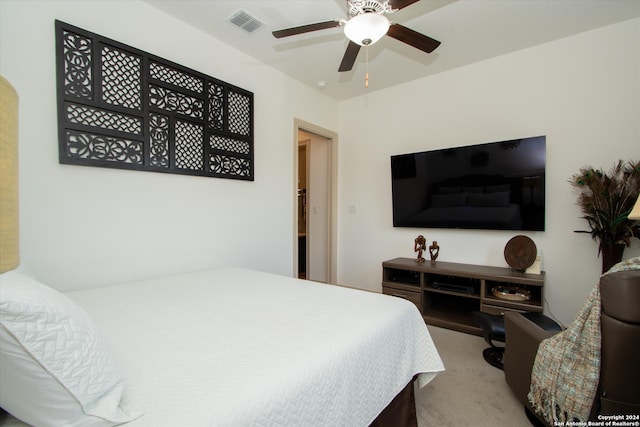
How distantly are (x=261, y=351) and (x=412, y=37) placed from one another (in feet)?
6.30

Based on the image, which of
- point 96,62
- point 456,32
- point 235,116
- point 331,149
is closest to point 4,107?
point 96,62

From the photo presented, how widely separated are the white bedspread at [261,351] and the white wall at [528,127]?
201cm

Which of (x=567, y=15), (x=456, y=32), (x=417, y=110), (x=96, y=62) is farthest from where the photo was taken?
(x=417, y=110)

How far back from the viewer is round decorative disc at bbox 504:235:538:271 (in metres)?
2.62

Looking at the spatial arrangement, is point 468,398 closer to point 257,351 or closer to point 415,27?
point 257,351

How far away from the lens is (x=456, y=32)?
8.30 ft

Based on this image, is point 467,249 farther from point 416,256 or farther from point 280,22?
point 280,22

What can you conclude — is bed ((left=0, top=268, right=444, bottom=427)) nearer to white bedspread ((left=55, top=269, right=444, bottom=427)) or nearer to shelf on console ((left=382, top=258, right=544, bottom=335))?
white bedspread ((left=55, top=269, right=444, bottom=427))

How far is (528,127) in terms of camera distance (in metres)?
2.83

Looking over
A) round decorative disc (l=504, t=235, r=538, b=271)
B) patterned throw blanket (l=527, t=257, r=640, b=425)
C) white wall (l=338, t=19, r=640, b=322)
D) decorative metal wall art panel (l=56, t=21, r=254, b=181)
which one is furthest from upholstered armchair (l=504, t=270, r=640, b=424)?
decorative metal wall art panel (l=56, t=21, r=254, b=181)

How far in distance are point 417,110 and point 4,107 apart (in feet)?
11.4

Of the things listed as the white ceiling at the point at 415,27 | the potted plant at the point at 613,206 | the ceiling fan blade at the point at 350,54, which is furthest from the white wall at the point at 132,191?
the potted plant at the point at 613,206

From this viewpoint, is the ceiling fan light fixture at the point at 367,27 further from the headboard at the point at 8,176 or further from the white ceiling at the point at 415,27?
the headboard at the point at 8,176

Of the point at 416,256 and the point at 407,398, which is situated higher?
the point at 416,256
